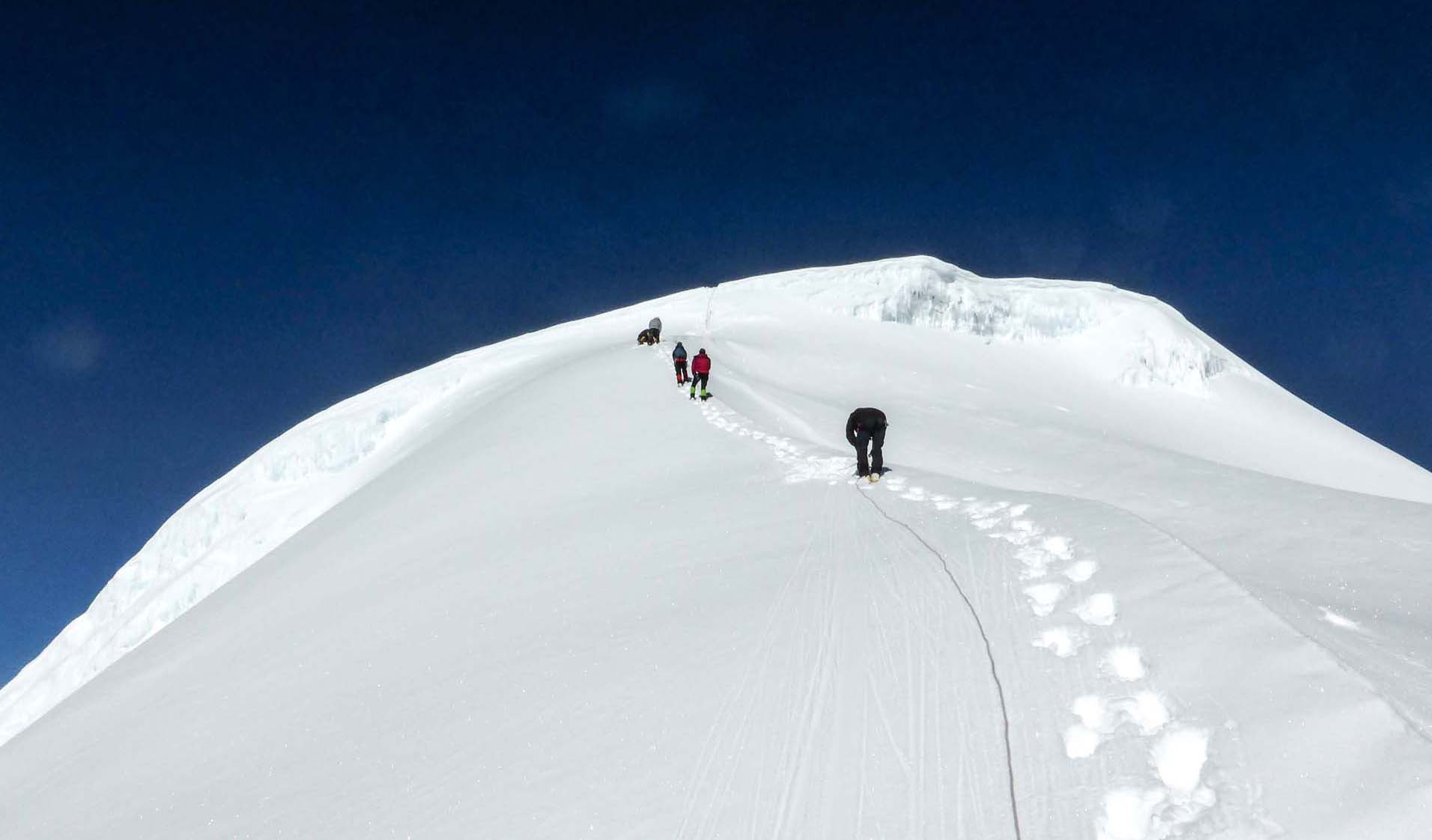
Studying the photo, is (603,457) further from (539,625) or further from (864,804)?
(864,804)

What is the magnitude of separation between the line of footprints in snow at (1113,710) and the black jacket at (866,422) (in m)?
3.01

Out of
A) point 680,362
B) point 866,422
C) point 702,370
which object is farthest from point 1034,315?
point 866,422

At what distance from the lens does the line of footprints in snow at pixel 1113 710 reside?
3.35 meters

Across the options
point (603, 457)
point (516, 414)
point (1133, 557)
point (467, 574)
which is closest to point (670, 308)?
point (516, 414)

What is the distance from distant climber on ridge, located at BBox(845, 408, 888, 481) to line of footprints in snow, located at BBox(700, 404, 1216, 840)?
2.85 meters

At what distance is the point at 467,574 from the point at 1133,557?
22.4 ft

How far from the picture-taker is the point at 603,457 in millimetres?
13750

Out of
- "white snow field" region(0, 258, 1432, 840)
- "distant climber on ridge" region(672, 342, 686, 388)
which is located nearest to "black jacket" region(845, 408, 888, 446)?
"white snow field" region(0, 258, 1432, 840)

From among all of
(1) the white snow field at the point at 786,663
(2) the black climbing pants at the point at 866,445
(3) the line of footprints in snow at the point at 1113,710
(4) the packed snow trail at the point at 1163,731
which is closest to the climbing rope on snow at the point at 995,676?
(1) the white snow field at the point at 786,663

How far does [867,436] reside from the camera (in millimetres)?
10578

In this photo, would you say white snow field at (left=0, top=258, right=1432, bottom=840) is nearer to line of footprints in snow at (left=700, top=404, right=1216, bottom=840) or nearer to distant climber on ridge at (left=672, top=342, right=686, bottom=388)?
line of footprints in snow at (left=700, top=404, right=1216, bottom=840)

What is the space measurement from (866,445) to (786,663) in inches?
229

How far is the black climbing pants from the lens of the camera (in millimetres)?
10461

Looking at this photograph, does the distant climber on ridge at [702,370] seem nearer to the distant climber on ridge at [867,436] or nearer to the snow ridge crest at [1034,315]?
the distant climber on ridge at [867,436]
